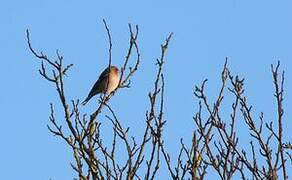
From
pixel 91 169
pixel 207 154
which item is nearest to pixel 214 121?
pixel 207 154

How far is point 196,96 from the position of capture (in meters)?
7.43

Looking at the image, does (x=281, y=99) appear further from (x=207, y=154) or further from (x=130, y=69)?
(x=130, y=69)

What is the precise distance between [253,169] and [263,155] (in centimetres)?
31

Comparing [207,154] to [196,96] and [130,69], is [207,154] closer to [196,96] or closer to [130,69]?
[196,96]

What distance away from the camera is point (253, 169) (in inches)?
237

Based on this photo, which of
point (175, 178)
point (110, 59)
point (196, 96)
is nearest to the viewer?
point (175, 178)

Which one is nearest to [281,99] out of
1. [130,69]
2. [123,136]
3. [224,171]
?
[224,171]

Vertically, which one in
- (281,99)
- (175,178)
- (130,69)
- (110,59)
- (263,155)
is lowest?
(175,178)

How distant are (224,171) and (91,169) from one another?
3.41ft

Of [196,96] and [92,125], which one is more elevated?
[196,96]

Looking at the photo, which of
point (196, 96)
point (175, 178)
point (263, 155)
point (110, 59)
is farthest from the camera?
point (196, 96)

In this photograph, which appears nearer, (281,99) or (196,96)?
(281,99)

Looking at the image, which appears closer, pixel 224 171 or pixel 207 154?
pixel 224 171

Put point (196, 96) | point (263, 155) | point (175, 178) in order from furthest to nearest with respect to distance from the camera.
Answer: point (196, 96), point (263, 155), point (175, 178)
